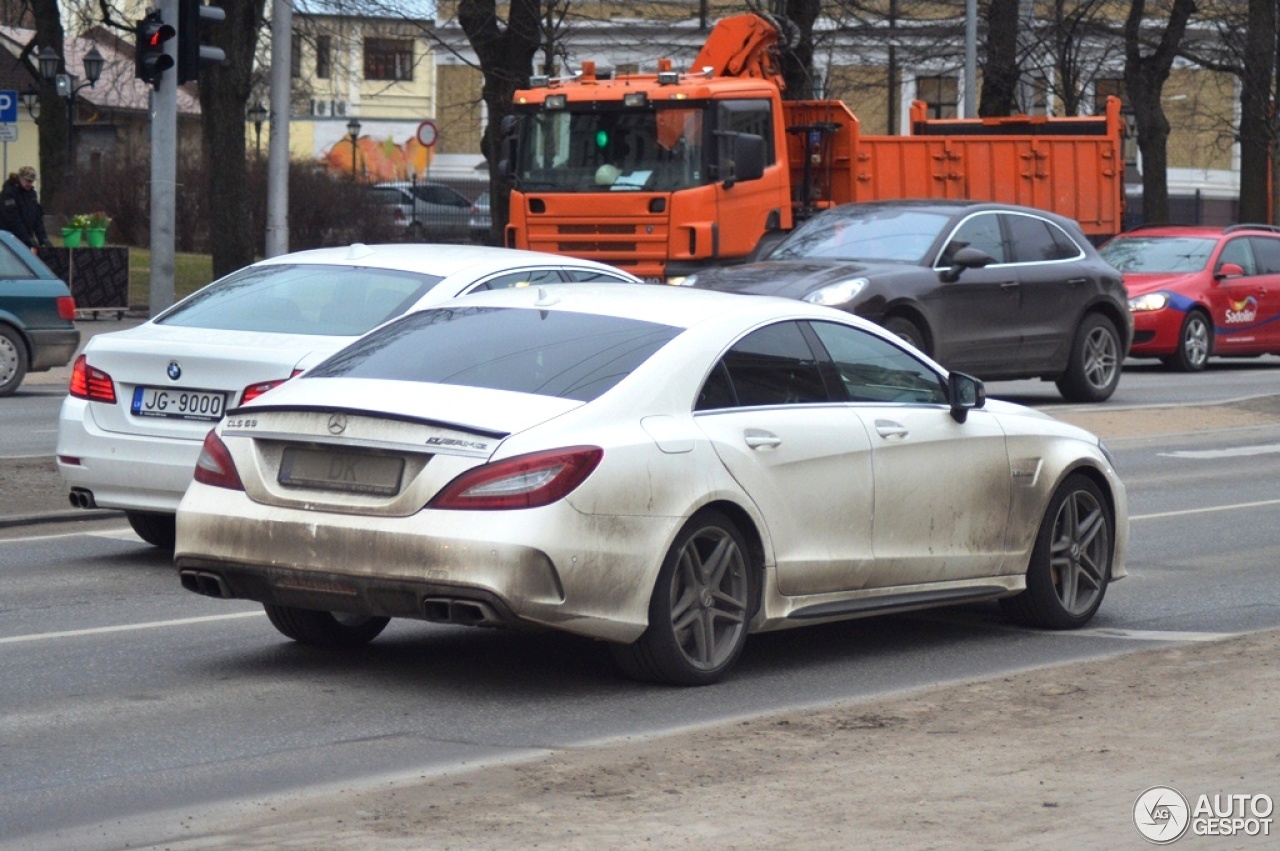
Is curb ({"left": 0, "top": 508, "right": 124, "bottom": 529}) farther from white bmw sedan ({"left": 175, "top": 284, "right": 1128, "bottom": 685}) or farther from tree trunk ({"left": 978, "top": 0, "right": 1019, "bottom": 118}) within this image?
tree trunk ({"left": 978, "top": 0, "right": 1019, "bottom": 118})

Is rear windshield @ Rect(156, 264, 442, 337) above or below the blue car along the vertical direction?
above

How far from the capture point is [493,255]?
10969mm

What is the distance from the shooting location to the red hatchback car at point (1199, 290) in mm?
25781

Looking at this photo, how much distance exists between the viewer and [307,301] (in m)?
10.4

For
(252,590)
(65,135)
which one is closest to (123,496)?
(252,590)

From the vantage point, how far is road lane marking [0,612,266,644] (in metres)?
8.48

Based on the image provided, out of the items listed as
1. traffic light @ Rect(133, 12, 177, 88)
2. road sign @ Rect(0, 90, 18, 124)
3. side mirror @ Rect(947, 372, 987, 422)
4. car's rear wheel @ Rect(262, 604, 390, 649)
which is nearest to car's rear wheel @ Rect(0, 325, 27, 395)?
traffic light @ Rect(133, 12, 177, 88)

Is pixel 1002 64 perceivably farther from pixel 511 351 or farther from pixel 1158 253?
pixel 511 351

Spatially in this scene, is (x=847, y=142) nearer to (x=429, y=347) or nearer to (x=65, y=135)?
(x=429, y=347)

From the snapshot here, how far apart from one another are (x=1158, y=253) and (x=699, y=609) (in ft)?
67.1

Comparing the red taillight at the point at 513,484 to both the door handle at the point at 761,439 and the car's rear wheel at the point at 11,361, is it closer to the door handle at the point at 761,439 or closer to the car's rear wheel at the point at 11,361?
the door handle at the point at 761,439

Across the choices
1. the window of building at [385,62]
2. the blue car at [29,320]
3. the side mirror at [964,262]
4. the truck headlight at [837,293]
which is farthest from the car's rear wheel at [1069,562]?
the window of building at [385,62]

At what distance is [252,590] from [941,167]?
20929 millimetres

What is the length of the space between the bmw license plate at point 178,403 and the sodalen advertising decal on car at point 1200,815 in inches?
213
